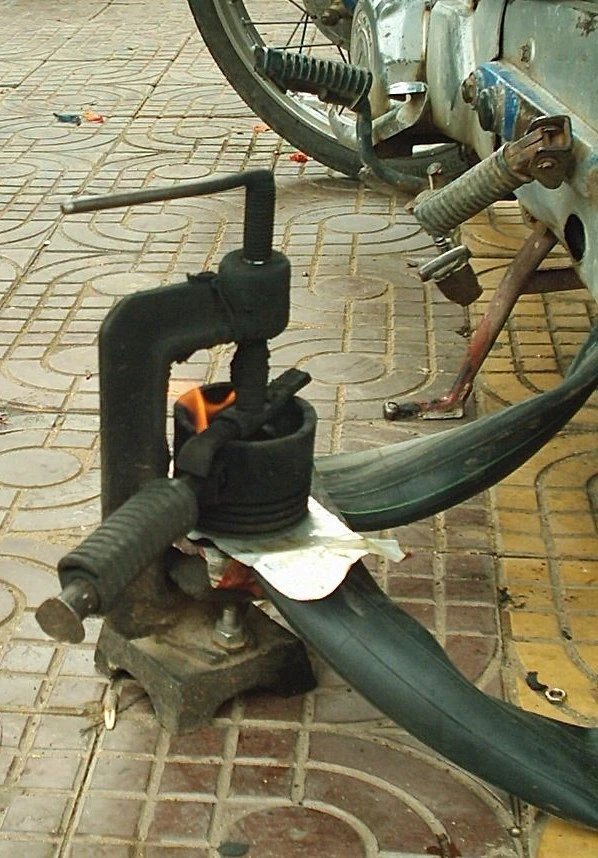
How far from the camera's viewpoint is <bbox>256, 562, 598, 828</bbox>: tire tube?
177 centimetres

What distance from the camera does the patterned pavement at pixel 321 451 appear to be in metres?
1.90

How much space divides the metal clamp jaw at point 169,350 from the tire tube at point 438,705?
215 millimetres

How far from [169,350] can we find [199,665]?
530mm

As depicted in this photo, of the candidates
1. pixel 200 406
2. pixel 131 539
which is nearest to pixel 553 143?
pixel 200 406

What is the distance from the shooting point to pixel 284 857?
1832 mm

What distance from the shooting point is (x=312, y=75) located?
8.96ft

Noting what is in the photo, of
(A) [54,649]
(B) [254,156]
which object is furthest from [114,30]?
(A) [54,649]

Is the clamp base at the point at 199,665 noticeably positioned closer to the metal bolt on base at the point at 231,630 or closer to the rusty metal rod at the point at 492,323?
the metal bolt on base at the point at 231,630

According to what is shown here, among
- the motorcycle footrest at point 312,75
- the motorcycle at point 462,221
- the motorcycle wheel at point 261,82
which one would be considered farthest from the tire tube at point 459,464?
the motorcycle wheel at point 261,82

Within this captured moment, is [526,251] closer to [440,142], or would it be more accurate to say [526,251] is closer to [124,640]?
[440,142]

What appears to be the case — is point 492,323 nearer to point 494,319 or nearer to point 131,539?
point 494,319

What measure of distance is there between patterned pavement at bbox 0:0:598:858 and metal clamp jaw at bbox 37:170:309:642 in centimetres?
39

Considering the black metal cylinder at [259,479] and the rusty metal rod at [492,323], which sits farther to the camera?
the rusty metal rod at [492,323]

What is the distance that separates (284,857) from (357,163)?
10.7ft
